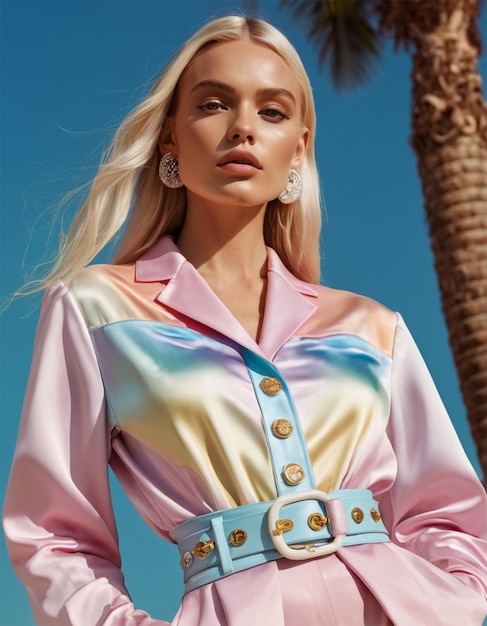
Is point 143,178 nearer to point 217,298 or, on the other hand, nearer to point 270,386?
point 217,298

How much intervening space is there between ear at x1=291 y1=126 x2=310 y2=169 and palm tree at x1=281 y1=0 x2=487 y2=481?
4.55 metres

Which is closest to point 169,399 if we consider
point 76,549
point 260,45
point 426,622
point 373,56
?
point 76,549

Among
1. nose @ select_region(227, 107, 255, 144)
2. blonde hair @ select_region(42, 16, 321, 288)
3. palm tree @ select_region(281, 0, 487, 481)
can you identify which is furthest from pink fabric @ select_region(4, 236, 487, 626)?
→ palm tree @ select_region(281, 0, 487, 481)

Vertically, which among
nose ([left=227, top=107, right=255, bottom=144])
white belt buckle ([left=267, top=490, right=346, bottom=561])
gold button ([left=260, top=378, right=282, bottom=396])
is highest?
nose ([left=227, top=107, right=255, bottom=144])

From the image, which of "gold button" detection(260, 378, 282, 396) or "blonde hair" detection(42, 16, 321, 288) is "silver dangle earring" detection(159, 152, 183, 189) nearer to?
"blonde hair" detection(42, 16, 321, 288)

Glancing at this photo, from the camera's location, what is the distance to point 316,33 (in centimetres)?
1087

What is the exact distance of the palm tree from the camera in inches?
306

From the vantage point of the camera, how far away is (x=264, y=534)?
2582 mm

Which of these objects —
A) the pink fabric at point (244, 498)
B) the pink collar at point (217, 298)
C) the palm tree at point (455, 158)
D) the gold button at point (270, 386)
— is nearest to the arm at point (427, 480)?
the pink fabric at point (244, 498)

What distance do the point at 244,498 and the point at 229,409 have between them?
0.66ft

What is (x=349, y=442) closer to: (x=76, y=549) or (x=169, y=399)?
(x=169, y=399)

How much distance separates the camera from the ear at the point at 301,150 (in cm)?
332

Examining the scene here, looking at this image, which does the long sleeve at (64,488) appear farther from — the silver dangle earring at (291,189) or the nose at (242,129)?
the silver dangle earring at (291,189)

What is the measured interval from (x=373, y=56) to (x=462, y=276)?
3.43 metres
